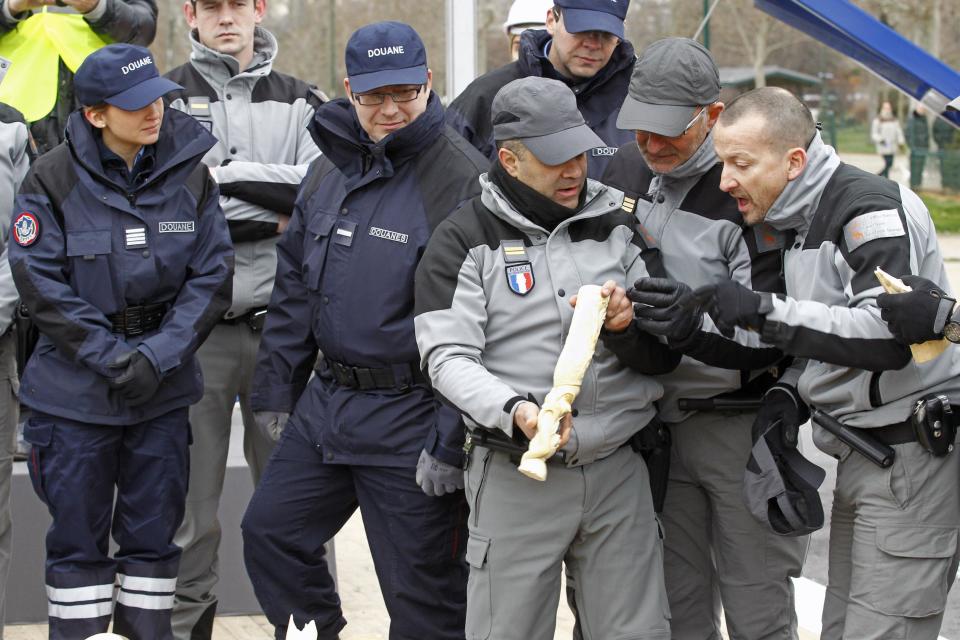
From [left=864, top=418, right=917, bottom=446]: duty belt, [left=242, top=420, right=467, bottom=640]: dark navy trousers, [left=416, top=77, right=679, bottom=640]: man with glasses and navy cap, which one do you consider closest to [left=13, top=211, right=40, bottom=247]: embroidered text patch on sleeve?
[left=242, top=420, right=467, bottom=640]: dark navy trousers

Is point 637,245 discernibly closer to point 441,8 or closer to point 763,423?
point 763,423

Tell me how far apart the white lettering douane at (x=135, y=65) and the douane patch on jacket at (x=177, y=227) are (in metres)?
0.52

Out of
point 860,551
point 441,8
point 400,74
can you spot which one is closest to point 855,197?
point 860,551

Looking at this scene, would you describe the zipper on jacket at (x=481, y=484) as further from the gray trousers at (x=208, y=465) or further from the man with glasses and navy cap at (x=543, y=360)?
the gray trousers at (x=208, y=465)

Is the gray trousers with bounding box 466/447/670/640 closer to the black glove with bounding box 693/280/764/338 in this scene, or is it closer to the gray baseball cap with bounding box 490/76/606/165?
the black glove with bounding box 693/280/764/338

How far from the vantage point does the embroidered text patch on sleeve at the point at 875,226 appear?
11.8ft

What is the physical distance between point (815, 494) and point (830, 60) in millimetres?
34447

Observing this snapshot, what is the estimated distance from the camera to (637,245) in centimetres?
402

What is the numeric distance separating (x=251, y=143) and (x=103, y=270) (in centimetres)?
100

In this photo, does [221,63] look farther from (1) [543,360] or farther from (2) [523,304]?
(1) [543,360]

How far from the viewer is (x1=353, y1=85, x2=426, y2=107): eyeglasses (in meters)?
4.39

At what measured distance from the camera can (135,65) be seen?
15.0 feet

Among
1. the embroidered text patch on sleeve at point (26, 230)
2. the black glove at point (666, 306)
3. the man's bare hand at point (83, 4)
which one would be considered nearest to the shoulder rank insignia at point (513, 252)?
the black glove at point (666, 306)

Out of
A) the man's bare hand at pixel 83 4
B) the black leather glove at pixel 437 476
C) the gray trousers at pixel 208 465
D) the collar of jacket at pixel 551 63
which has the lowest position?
the gray trousers at pixel 208 465
